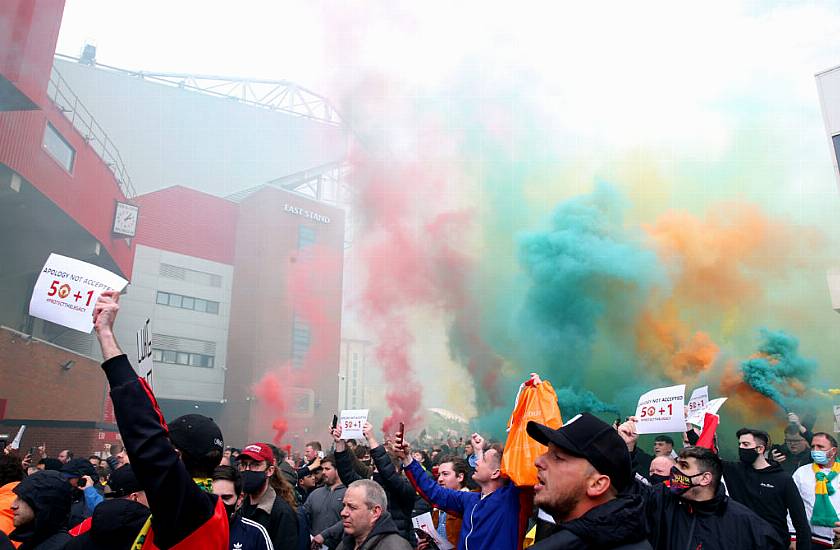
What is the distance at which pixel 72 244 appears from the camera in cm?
2594

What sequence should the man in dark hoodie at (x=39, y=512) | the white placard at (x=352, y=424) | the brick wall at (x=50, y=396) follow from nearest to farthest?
the man in dark hoodie at (x=39, y=512)
the white placard at (x=352, y=424)
the brick wall at (x=50, y=396)

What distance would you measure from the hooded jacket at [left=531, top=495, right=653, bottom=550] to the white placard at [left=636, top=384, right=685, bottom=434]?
499cm

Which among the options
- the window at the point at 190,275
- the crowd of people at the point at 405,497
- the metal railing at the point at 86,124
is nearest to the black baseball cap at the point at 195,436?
the crowd of people at the point at 405,497

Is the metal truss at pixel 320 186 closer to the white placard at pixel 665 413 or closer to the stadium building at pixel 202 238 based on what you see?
the stadium building at pixel 202 238

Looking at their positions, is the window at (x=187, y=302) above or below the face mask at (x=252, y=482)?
above

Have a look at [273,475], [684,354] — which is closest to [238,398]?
[684,354]

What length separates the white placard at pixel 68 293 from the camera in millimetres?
3932

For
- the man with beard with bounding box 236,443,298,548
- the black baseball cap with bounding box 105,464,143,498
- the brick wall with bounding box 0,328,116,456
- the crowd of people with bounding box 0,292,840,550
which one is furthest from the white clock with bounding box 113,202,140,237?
the black baseball cap with bounding box 105,464,143,498

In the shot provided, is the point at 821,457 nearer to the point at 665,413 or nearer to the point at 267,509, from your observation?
the point at 665,413

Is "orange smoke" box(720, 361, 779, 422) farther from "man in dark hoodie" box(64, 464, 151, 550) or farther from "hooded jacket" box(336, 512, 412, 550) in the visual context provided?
"man in dark hoodie" box(64, 464, 151, 550)

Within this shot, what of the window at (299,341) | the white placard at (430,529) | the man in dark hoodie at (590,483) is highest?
the window at (299,341)

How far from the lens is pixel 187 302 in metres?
41.6

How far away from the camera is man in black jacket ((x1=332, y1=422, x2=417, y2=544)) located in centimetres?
542

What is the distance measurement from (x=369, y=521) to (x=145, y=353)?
8.52ft
